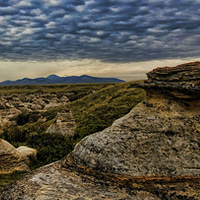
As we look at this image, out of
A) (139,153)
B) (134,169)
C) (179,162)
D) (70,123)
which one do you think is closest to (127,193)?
(134,169)

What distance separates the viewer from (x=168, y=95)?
28.6 ft

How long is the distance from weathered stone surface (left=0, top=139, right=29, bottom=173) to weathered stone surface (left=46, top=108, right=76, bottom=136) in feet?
28.0

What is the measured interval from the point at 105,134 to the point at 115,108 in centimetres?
2835

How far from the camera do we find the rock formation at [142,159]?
6340 mm

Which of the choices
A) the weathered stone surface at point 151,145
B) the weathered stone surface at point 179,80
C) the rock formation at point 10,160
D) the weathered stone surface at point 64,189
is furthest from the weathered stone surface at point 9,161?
the weathered stone surface at point 179,80

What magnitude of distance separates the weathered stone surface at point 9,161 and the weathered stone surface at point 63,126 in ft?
28.0

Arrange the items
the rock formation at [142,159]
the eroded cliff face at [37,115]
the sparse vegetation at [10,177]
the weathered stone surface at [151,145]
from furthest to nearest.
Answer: the eroded cliff face at [37,115]
the sparse vegetation at [10,177]
the weathered stone surface at [151,145]
the rock formation at [142,159]

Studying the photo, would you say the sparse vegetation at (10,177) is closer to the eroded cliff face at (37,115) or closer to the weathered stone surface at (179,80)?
the weathered stone surface at (179,80)

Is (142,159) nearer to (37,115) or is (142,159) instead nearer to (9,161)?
(9,161)

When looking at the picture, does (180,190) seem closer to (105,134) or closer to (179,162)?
(179,162)

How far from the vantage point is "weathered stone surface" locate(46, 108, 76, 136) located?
23.1 metres

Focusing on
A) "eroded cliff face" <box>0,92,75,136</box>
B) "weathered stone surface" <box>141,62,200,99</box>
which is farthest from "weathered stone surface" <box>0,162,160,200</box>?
"eroded cliff face" <box>0,92,75,136</box>

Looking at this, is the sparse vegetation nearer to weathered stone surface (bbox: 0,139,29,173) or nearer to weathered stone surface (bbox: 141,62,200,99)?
weathered stone surface (bbox: 0,139,29,173)

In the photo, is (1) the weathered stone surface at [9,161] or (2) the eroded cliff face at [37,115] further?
(2) the eroded cliff face at [37,115]
